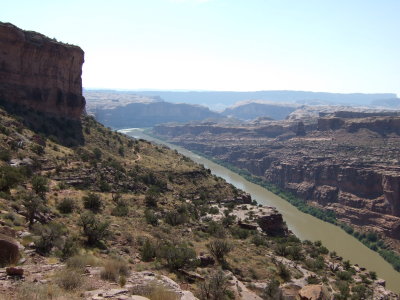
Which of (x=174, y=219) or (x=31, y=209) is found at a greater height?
(x=31, y=209)

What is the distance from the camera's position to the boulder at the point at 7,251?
35.3ft

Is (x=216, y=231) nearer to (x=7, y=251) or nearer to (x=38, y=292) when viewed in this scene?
(x=7, y=251)

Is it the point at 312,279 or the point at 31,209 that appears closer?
the point at 31,209

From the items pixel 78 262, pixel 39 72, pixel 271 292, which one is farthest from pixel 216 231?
pixel 39 72

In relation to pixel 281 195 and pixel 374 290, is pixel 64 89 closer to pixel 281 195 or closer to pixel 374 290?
pixel 374 290

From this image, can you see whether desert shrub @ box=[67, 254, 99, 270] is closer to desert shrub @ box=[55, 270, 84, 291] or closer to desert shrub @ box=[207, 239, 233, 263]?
desert shrub @ box=[55, 270, 84, 291]

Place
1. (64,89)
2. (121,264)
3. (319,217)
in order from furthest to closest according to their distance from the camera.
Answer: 1. (319,217)
2. (64,89)
3. (121,264)

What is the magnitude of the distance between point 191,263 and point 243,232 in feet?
38.8

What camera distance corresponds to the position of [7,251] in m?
10.9

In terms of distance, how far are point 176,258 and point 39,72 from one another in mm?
37390

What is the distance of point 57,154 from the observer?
3584 cm

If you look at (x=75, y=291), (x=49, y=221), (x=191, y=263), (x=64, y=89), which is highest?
(x=64, y=89)

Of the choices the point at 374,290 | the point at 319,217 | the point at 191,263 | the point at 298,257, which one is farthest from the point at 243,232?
the point at 319,217

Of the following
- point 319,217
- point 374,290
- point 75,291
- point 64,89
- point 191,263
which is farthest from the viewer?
point 319,217
